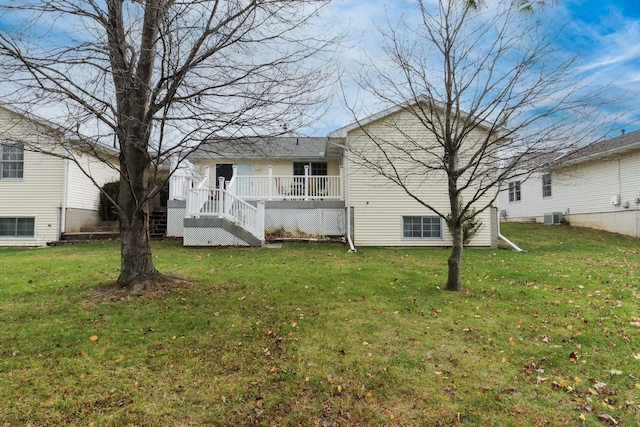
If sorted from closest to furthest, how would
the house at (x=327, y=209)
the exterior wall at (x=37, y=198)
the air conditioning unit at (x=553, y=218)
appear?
the house at (x=327, y=209) < the exterior wall at (x=37, y=198) < the air conditioning unit at (x=553, y=218)

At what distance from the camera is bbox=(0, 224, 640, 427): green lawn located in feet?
9.71

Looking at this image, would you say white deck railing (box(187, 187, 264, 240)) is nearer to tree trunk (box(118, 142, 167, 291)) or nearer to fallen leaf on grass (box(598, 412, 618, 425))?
tree trunk (box(118, 142, 167, 291))

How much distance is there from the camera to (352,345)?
420cm

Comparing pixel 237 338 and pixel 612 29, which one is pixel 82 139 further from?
pixel 612 29

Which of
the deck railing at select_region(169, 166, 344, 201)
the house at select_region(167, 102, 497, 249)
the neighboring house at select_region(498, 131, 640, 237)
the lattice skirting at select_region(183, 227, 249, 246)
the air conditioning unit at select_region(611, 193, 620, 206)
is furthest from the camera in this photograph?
the air conditioning unit at select_region(611, 193, 620, 206)

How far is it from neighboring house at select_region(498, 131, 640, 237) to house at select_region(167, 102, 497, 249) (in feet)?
13.6

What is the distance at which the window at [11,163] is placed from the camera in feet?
46.0

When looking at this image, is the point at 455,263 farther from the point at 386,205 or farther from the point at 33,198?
the point at 33,198

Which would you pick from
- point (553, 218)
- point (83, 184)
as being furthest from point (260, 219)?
point (553, 218)

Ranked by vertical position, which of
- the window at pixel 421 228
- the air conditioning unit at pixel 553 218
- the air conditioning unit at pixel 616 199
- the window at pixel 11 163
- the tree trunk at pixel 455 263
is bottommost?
the tree trunk at pixel 455 263

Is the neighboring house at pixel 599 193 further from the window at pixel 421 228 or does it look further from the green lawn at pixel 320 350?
the green lawn at pixel 320 350

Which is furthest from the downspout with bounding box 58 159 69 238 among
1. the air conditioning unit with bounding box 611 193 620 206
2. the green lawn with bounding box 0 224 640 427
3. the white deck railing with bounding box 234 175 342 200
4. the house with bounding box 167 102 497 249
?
the air conditioning unit with bounding box 611 193 620 206

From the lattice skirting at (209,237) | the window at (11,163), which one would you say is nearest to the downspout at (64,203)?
the window at (11,163)

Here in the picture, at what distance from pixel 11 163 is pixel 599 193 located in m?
25.1
